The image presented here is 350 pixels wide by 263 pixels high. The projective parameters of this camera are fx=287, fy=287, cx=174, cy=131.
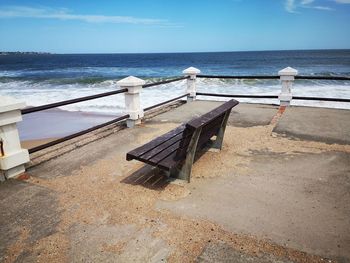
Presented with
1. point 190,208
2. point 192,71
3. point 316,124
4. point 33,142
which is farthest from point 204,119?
point 33,142

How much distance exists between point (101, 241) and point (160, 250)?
56 cm

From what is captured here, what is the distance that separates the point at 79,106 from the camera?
13.8 meters

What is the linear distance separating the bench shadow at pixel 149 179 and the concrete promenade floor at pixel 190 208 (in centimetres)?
1

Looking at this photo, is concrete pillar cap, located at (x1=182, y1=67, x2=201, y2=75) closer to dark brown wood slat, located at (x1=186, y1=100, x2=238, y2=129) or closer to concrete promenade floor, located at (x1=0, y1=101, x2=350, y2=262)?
concrete promenade floor, located at (x1=0, y1=101, x2=350, y2=262)

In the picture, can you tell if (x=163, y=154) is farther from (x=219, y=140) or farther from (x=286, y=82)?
(x=286, y=82)

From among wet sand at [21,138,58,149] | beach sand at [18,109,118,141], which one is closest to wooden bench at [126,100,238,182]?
wet sand at [21,138,58,149]

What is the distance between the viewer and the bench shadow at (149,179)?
3.66 meters

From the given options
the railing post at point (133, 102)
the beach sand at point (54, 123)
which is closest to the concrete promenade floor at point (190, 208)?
the railing post at point (133, 102)

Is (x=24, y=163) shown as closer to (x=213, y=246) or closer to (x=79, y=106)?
(x=213, y=246)

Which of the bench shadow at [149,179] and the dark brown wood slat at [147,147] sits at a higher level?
the dark brown wood slat at [147,147]

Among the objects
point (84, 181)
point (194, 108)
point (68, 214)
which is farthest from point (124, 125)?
point (68, 214)

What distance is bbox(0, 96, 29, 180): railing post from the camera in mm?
3631

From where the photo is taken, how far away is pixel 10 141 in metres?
3.80

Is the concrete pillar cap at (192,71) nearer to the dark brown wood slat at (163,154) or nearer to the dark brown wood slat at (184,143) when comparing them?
the dark brown wood slat at (163,154)
